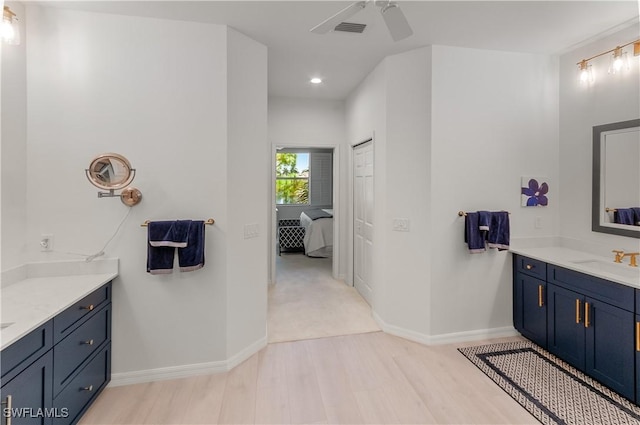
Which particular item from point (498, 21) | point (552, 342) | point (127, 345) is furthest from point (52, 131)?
point (552, 342)

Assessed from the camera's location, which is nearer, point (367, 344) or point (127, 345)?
point (127, 345)

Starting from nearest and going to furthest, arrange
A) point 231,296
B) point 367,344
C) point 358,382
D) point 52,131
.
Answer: point 52,131, point 358,382, point 231,296, point 367,344

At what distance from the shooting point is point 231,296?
102 inches

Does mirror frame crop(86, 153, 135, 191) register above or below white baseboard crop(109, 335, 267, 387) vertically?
above

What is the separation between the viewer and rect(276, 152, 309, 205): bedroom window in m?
8.14

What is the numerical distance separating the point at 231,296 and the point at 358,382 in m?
1.18

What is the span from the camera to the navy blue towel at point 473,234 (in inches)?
113

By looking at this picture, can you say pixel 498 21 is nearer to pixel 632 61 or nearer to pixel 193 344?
pixel 632 61

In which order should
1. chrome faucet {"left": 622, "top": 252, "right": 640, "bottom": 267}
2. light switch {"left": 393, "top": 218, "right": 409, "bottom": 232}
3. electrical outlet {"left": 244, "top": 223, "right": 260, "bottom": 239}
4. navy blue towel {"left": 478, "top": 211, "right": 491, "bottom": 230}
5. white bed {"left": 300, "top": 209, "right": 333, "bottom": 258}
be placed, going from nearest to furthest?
chrome faucet {"left": 622, "top": 252, "right": 640, "bottom": 267}
electrical outlet {"left": 244, "top": 223, "right": 260, "bottom": 239}
navy blue towel {"left": 478, "top": 211, "right": 491, "bottom": 230}
light switch {"left": 393, "top": 218, "right": 409, "bottom": 232}
white bed {"left": 300, "top": 209, "right": 333, "bottom": 258}

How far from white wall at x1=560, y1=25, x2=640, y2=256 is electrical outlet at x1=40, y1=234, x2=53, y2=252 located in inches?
172

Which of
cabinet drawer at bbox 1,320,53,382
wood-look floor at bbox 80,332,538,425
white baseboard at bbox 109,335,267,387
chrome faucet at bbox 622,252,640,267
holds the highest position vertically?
chrome faucet at bbox 622,252,640,267

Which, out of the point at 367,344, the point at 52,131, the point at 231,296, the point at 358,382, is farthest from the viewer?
the point at 367,344

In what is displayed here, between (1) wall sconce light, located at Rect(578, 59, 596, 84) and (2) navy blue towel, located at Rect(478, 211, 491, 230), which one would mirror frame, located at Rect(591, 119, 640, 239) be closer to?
(1) wall sconce light, located at Rect(578, 59, 596, 84)

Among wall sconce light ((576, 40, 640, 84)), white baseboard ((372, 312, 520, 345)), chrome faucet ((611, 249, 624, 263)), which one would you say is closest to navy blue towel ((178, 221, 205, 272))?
white baseboard ((372, 312, 520, 345))
